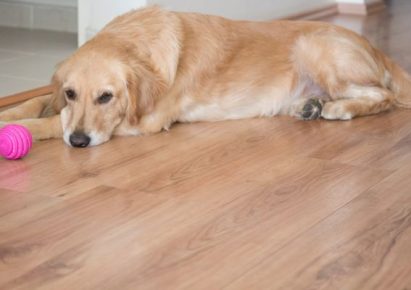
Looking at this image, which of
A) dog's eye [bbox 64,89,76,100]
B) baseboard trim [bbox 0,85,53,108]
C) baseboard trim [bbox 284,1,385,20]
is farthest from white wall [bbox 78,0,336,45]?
dog's eye [bbox 64,89,76,100]

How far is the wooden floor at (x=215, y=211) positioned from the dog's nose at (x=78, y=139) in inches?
1.4

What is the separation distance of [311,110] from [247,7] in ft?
7.14

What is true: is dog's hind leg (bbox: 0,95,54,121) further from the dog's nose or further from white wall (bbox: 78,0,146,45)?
white wall (bbox: 78,0,146,45)

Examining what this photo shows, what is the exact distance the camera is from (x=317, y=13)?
6238mm

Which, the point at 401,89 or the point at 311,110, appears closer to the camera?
the point at 311,110

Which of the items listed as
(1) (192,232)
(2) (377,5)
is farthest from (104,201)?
(2) (377,5)

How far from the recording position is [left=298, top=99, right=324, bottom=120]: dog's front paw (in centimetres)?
311

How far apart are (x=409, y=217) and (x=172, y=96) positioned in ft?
4.09

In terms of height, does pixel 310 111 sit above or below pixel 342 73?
below

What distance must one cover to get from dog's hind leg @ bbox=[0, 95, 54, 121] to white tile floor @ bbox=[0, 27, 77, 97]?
13.5 inches

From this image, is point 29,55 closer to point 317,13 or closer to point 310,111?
point 310,111

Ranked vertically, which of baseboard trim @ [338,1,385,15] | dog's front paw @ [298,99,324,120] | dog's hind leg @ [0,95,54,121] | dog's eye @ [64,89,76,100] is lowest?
baseboard trim @ [338,1,385,15]

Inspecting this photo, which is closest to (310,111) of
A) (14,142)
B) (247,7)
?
(14,142)

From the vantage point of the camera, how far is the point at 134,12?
3.04 m
